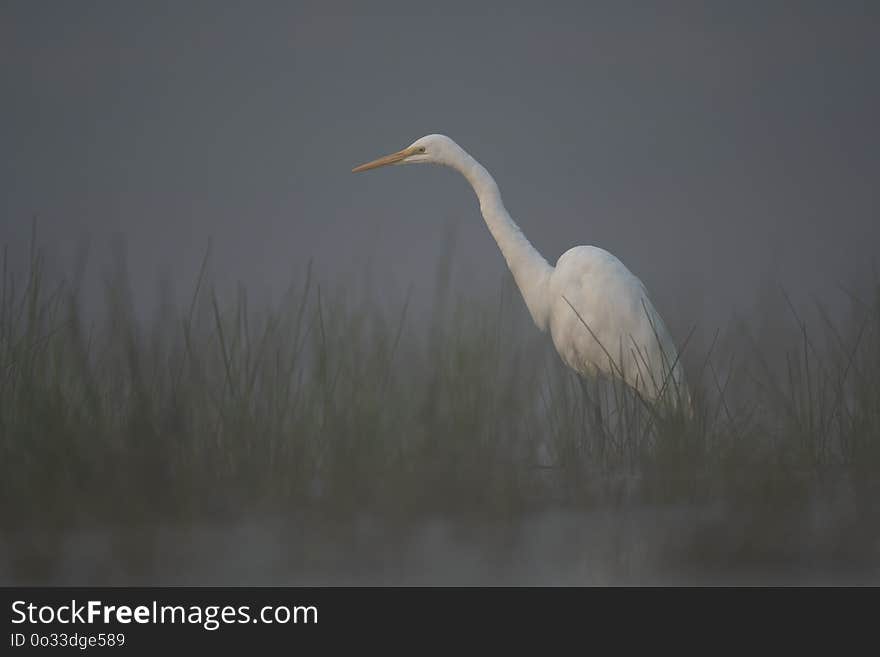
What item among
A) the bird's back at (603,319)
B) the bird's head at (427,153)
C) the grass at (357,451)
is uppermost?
the bird's head at (427,153)

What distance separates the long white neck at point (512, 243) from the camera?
3574 millimetres

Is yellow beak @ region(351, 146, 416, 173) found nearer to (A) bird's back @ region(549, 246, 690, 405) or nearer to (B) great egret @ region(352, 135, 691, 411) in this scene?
(B) great egret @ region(352, 135, 691, 411)

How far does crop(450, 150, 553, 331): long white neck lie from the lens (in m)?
3.57

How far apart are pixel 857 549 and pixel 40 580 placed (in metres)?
1.90

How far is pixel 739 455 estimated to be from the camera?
2.42m

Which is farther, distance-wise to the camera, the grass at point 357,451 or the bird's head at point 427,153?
the bird's head at point 427,153

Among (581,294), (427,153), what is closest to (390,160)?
(427,153)

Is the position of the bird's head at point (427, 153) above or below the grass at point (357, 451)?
above

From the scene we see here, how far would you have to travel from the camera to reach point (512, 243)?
364cm

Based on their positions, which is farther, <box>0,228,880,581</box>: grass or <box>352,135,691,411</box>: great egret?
<box>352,135,691,411</box>: great egret

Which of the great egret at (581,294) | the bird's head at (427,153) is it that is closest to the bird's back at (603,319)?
the great egret at (581,294)

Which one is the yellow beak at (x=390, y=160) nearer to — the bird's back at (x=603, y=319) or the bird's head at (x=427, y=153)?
the bird's head at (x=427, y=153)

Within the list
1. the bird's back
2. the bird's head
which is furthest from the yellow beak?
the bird's back

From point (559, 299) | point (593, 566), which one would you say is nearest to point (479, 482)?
point (593, 566)
